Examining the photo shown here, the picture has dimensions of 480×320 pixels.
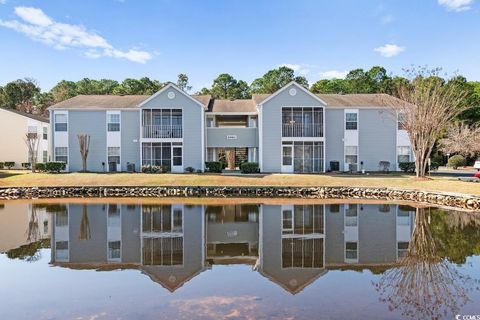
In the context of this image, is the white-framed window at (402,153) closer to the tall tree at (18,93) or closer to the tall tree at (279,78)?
the tall tree at (279,78)

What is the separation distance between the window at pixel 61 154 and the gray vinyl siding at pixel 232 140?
45.3ft

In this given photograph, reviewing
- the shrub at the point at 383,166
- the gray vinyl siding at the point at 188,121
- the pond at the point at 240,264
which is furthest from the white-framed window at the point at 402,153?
the gray vinyl siding at the point at 188,121

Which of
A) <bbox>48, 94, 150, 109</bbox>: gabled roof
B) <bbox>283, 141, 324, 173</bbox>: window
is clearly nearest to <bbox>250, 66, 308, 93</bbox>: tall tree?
<bbox>48, 94, 150, 109</bbox>: gabled roof

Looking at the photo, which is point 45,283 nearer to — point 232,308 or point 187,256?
point 187,256

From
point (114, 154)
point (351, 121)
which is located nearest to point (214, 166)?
point (114, 154)

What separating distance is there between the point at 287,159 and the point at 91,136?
18.9m

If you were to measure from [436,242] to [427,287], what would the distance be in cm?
513

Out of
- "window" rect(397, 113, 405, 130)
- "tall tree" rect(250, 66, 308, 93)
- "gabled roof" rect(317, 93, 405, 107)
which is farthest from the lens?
"tall tree" rect(250, 66, 308, 93)

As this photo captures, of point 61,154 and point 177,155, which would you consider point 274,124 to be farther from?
point 61,154

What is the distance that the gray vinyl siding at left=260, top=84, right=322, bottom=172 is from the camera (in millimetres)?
37031

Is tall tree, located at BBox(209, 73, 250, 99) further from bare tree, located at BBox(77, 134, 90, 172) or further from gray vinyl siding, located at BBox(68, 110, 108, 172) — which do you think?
bare tree, located at BBox(77, 134, 90, 172)

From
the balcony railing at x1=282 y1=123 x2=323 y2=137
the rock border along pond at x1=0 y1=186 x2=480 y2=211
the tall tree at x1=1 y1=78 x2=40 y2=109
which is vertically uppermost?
the tall tree at x1=1 y1=78 x2=40 y2=109

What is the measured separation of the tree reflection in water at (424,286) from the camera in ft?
27.9

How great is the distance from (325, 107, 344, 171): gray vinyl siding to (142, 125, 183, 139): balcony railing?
1391 cm
